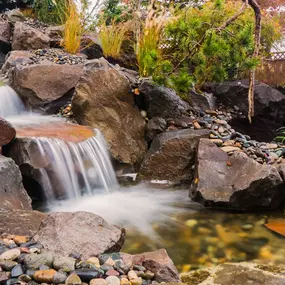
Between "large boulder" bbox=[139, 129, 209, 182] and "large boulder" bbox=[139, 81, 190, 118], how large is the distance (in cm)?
65

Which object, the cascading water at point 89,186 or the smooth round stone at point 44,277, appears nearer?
the smooth round stone at point 44,277

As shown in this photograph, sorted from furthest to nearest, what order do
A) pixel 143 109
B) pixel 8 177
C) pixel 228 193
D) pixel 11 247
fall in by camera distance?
pixel 143 109 → pixel 228 193 → pixel 8 177 → pixel 11 247

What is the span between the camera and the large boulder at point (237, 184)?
393 centimetres

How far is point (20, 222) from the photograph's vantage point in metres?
2.53

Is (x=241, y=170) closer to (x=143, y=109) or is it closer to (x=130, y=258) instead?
(x=143, y=109)

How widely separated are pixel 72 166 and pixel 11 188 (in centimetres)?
95

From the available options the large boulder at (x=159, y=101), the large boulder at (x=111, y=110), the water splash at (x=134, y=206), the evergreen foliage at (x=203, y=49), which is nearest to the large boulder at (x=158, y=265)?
the water splash at (x=134, y=206)

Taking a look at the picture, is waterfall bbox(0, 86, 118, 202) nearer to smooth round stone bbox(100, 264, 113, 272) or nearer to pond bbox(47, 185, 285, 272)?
pond bbox(47, 185, 285, 272)

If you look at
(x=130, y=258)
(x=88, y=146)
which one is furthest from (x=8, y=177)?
(x=130, y=258)

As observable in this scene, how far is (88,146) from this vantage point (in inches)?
173

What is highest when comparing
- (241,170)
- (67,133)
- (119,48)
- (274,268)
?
(119,48)

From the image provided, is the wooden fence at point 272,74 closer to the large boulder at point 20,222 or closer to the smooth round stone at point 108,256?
the large boulder at point 20,222

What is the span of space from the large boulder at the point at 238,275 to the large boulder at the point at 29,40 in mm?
5942

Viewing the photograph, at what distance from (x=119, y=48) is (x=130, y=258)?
225 inches
